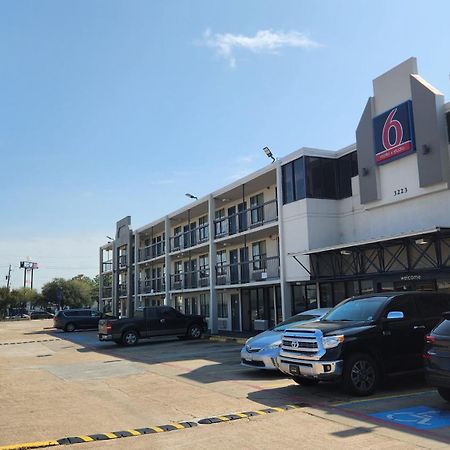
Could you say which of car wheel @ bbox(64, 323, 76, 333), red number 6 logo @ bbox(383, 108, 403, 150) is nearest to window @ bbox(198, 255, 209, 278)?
car wheel @ bbox(64, 323, 76, 333)

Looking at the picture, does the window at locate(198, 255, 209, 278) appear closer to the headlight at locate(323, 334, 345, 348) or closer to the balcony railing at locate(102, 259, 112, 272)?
the balcony railing at locate(102, 259, 112, 272)

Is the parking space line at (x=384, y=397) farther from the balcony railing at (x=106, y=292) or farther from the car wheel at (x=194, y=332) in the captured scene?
the balcony railing at (x=106, y=292)

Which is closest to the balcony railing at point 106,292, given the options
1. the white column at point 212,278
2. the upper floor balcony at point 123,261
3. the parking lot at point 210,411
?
the upper floor balcony at point 123,261

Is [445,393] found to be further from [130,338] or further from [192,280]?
[192,280]

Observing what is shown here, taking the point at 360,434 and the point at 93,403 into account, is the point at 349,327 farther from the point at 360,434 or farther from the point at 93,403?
the point at 93,403

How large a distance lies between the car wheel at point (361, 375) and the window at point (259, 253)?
16688 mm

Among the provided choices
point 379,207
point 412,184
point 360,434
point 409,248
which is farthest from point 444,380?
point 379,207

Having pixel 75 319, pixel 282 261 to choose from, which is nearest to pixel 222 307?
pixel 282 261

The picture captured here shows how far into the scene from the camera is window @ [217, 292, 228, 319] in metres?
30.8

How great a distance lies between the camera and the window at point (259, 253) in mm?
26766

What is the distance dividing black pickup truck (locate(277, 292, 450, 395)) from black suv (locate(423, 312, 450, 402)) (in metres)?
1.43

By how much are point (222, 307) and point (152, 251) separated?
37.2 ft

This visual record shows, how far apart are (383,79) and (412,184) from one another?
4109mm

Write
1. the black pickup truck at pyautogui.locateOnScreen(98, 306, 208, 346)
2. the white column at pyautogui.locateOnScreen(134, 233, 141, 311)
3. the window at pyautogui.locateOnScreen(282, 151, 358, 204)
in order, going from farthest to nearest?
the white column at pyautogui.locateOnScreen(134, 233, 141, 311) → the black pickup truck at pyautogui.locateOnScreen(98, 306, 208, 346) → the window at pyautogui.locateOnScreen(282, 151, 358, 204)
